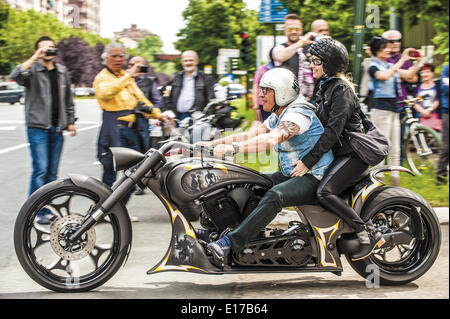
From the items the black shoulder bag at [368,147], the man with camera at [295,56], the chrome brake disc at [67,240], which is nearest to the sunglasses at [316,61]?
the black shoulder bag at [368,147]

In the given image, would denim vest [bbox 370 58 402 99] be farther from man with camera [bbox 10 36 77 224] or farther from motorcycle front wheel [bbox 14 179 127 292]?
motorcycle front wheel [bbox 14 179 127 292]

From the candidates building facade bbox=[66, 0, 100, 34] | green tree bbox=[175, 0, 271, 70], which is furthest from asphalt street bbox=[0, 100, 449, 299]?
green tree bbox=[175, 0, 271, 70]

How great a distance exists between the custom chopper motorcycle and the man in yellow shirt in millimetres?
2098

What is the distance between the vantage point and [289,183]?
13.4 ft

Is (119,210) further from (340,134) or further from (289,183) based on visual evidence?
(340,134)

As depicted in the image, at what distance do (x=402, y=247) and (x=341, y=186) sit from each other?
0.72 m

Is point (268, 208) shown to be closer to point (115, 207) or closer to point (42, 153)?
point (115, 207)

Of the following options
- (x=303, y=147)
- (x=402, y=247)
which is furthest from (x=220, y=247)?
(x=402, y=247)

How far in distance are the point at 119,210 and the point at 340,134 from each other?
156cm

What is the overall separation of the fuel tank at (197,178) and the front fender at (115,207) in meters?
0.32

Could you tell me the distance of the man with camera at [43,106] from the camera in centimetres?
621

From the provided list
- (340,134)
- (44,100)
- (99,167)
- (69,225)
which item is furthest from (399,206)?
(99,167)

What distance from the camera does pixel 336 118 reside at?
4113mm

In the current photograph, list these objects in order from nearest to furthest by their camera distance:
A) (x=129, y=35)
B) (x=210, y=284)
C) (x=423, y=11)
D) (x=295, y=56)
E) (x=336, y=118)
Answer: (x=336, y=118), (x=210, y=284), (x=295, y=56), (x=423, y=11), (x=129, y=35)
